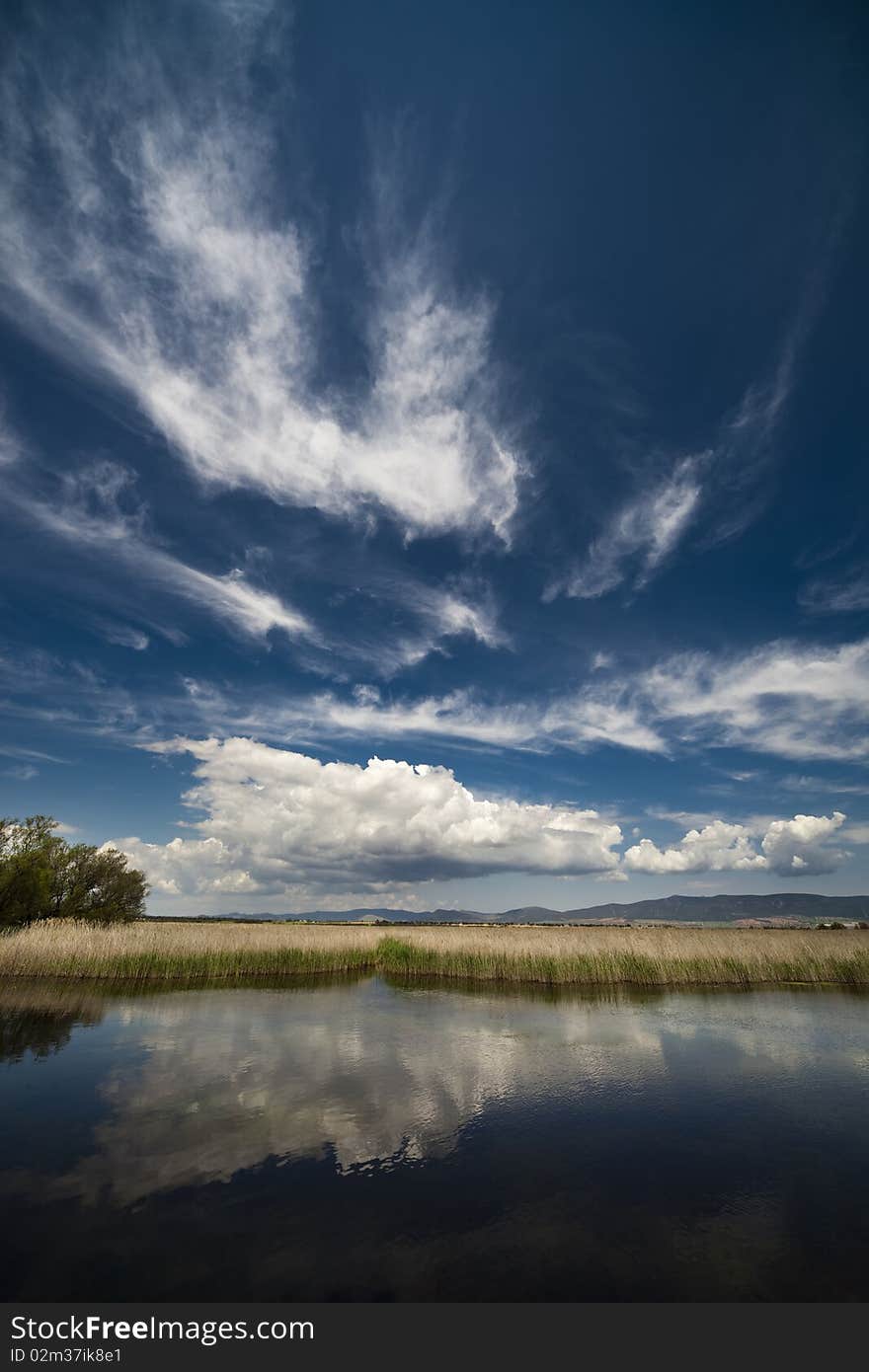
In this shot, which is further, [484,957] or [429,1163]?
[484,957]

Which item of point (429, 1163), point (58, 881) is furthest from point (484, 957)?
point (58, 881)

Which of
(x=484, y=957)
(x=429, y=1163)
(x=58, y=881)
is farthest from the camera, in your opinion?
(x=58, y=881)

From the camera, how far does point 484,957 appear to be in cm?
3288

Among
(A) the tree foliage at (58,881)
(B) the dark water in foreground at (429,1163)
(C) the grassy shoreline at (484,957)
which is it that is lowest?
(B) the dark water in foreground at (429,1163)

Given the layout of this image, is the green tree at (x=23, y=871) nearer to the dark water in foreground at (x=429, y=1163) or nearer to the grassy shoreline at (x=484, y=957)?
the grassy shoreline at (x=484, y=957)

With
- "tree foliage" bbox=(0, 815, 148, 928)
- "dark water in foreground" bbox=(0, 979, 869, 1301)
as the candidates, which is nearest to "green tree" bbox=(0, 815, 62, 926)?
"tree foliage" bbox=(0, 815, 148, 928)

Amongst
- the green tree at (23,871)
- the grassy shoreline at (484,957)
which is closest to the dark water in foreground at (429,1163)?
the grassy shoreline at (484,957)

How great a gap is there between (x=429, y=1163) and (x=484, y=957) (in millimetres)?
24528

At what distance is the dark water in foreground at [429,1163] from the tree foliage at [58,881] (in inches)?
948

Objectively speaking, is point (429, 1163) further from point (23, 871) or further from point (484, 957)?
point (23, 871)

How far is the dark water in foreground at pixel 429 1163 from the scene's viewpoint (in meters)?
6.68

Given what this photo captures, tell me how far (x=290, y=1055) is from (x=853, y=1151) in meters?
12.7

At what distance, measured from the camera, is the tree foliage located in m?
38.4

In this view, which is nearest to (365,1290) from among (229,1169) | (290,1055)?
(229,1169)
